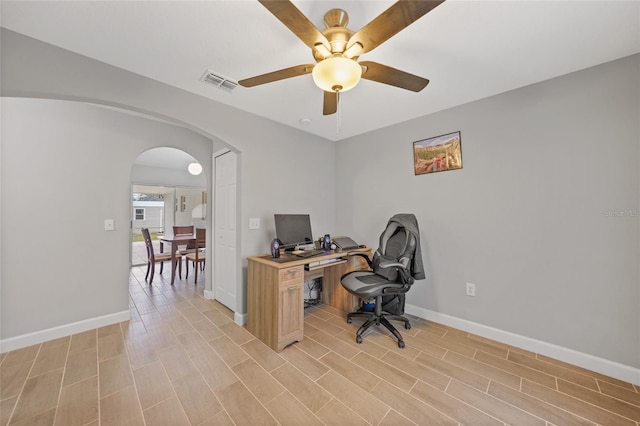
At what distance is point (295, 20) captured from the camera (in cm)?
111

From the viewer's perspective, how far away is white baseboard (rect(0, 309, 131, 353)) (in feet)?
6.81

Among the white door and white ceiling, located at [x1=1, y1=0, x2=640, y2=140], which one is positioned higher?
white ceiling, located at [x1=1, y1=0, x2=640, y2=140]

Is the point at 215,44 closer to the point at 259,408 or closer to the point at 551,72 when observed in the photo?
the point at 259,408

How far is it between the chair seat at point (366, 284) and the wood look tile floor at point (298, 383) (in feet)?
1.67

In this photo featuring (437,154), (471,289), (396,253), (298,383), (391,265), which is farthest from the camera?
(437,154)

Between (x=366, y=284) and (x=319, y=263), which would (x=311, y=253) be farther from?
(x=366, y=284)

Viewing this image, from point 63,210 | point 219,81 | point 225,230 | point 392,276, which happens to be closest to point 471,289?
point 392,276

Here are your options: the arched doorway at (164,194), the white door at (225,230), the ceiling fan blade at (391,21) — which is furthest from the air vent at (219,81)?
the arched doorway at (164,194)

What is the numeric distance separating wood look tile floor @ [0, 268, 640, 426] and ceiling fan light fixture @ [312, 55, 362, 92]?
2.03 meters

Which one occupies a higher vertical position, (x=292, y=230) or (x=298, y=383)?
(x=292, y=230)

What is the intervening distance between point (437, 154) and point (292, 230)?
197 cm

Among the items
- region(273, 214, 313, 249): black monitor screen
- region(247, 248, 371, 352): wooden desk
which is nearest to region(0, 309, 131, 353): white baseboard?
region(247, 248, 371, 352): wooden desk

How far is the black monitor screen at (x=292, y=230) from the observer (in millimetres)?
2678

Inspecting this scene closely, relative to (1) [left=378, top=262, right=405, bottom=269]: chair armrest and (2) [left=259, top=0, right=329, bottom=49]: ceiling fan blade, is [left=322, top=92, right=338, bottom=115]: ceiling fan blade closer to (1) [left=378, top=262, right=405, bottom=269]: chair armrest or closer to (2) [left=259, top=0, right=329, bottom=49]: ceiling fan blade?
(2) [left=259, top=0, right=329, bottom=49]: ceiling fan blade
